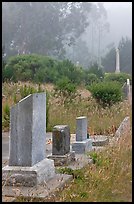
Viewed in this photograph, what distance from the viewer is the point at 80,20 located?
184 feet

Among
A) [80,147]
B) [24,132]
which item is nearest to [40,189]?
[24,132]

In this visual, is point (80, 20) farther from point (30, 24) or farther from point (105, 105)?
point (105, 105)

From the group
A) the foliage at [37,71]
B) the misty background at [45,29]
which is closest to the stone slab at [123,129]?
the foliage at [37,71]

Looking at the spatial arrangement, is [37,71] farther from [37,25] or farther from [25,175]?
[37,25]

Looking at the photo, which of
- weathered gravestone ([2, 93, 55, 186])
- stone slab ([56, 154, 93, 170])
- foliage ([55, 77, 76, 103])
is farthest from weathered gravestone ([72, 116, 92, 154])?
foliage ([55, 77, 76, 103])

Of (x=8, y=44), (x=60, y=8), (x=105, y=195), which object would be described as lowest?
(x=105, y=195)

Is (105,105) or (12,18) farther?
(12,18)

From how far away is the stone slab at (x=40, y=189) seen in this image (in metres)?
5.41

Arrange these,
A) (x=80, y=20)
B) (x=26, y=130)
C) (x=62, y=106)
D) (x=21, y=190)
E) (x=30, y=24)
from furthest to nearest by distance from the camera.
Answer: (x=80, y=20) < (x=30, y=24) < (x=62, y=106) < (x=26, y=130) < (x=21, y=190)

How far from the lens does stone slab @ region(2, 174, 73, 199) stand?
541 centimetres

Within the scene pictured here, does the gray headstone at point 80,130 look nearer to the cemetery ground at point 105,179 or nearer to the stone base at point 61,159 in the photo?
the cemetery ground at point 105,179

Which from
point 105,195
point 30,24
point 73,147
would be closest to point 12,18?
point 30,24

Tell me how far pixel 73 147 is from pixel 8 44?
153ft

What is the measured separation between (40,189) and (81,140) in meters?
3.47
